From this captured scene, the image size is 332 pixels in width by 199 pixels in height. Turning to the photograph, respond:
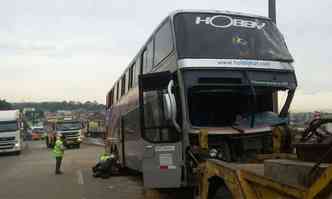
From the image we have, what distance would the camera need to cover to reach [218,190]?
6.11 m

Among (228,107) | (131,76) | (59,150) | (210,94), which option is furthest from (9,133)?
(210,94)

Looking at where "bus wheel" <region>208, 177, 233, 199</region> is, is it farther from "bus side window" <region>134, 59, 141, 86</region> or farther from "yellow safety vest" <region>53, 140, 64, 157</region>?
"yellow safety vest" <region>53, 140, 64, 157</region>

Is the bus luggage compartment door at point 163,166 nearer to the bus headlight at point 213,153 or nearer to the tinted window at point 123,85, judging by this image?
the bus headlight at point 213,153

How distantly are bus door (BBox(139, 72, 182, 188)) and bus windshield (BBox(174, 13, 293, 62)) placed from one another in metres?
0.73

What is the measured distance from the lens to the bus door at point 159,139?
8742 millimetres

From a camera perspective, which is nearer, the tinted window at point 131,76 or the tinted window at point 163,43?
the tinted window at point 163,43

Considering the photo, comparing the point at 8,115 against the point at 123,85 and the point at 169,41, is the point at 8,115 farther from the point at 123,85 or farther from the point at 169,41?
the point at 169,41

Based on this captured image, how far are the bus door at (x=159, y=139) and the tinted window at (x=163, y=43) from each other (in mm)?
931

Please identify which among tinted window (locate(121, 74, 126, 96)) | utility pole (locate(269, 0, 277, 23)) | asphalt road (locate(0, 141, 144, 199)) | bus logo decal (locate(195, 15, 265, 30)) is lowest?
asphalt road (locate(0, 141, 144, 199))

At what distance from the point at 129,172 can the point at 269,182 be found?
1451cm

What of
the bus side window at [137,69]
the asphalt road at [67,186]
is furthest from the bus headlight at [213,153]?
the bus side window at [137,69]

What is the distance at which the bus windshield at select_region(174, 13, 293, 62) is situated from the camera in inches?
356

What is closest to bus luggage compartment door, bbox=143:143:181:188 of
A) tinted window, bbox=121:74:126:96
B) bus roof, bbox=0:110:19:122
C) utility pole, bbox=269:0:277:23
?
utility pole, bbox=269:0:277:23

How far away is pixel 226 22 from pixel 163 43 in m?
1.39
